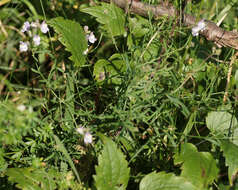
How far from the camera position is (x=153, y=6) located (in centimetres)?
205

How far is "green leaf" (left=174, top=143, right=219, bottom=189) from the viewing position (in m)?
1.48

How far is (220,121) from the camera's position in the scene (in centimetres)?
176

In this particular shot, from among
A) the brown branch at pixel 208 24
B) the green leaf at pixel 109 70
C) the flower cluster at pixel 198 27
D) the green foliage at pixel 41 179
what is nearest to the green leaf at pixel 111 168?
the green foliage at pixel 41 179

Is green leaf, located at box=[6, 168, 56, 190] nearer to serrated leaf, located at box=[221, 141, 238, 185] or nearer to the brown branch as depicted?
serrated leaf, located at box=[221, 141, 238, 185]

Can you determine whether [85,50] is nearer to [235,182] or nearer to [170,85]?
[170,85]

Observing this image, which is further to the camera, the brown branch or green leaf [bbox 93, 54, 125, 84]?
the brown branch

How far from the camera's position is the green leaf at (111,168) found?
1466mm

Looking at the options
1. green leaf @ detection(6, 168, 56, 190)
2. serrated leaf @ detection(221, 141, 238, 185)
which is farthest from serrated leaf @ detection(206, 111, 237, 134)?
green leaf @ detection(6, 168, 56, 190)

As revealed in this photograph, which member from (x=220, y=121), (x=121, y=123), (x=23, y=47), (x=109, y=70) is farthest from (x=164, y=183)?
(x=23, y=47)

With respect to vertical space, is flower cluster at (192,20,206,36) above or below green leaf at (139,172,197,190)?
above

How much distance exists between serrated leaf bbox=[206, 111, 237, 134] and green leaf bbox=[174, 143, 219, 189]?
203 mm

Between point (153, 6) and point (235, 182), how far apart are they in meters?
1.17

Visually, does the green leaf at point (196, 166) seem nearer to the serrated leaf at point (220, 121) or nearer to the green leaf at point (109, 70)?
the serrated leaf at point (220, 121)

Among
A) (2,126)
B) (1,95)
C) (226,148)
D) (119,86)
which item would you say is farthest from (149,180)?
(1,95)
